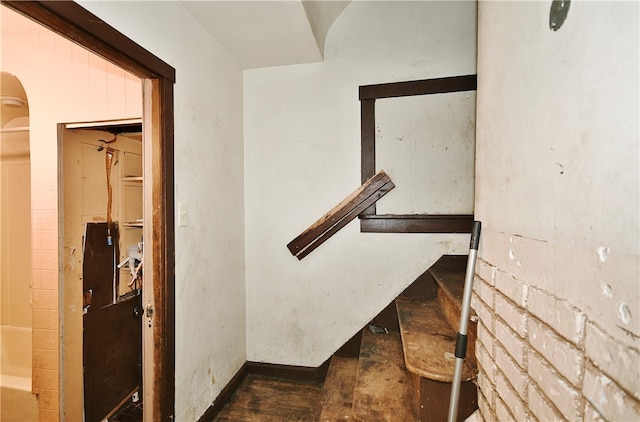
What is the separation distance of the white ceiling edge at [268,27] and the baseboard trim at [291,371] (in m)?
2.38

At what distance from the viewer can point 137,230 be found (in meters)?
2.53

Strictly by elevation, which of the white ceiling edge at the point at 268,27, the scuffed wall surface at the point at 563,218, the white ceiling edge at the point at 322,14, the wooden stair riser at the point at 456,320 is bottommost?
the wooden stair riser at the point at 456,320

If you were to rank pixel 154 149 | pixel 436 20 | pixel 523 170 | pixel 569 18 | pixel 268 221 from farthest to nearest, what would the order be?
pixel 268 221 < pixel 436 20 < pixel 154 149 < pixel 523 170 < pixel 569 18

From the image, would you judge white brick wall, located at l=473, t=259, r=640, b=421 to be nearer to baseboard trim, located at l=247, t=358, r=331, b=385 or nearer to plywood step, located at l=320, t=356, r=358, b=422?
plywood step, located at l=320, t=356, r=358, b=422

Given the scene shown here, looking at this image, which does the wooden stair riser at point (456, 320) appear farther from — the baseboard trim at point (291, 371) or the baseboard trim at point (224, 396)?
the baseboard trim at point (224, 396)

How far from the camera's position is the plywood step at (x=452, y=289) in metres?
1.38

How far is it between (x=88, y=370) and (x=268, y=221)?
1.59 meters

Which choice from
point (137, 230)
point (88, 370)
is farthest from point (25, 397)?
point (137, 230)

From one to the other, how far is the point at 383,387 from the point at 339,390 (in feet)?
1.72

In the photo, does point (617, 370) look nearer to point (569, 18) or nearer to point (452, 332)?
point (569, 18)

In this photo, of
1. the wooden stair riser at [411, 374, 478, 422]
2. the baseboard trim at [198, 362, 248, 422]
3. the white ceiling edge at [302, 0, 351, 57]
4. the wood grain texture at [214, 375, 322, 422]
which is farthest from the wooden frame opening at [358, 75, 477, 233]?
the baseboard trim at [198, 362, 248, 422]

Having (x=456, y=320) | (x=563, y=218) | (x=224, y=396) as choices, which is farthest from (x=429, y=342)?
(x=224, y=396)

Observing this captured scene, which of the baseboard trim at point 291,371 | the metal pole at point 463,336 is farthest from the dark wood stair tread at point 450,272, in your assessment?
the baseboard trim at point 291,371

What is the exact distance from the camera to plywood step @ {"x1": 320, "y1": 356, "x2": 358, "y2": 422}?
1.67m
